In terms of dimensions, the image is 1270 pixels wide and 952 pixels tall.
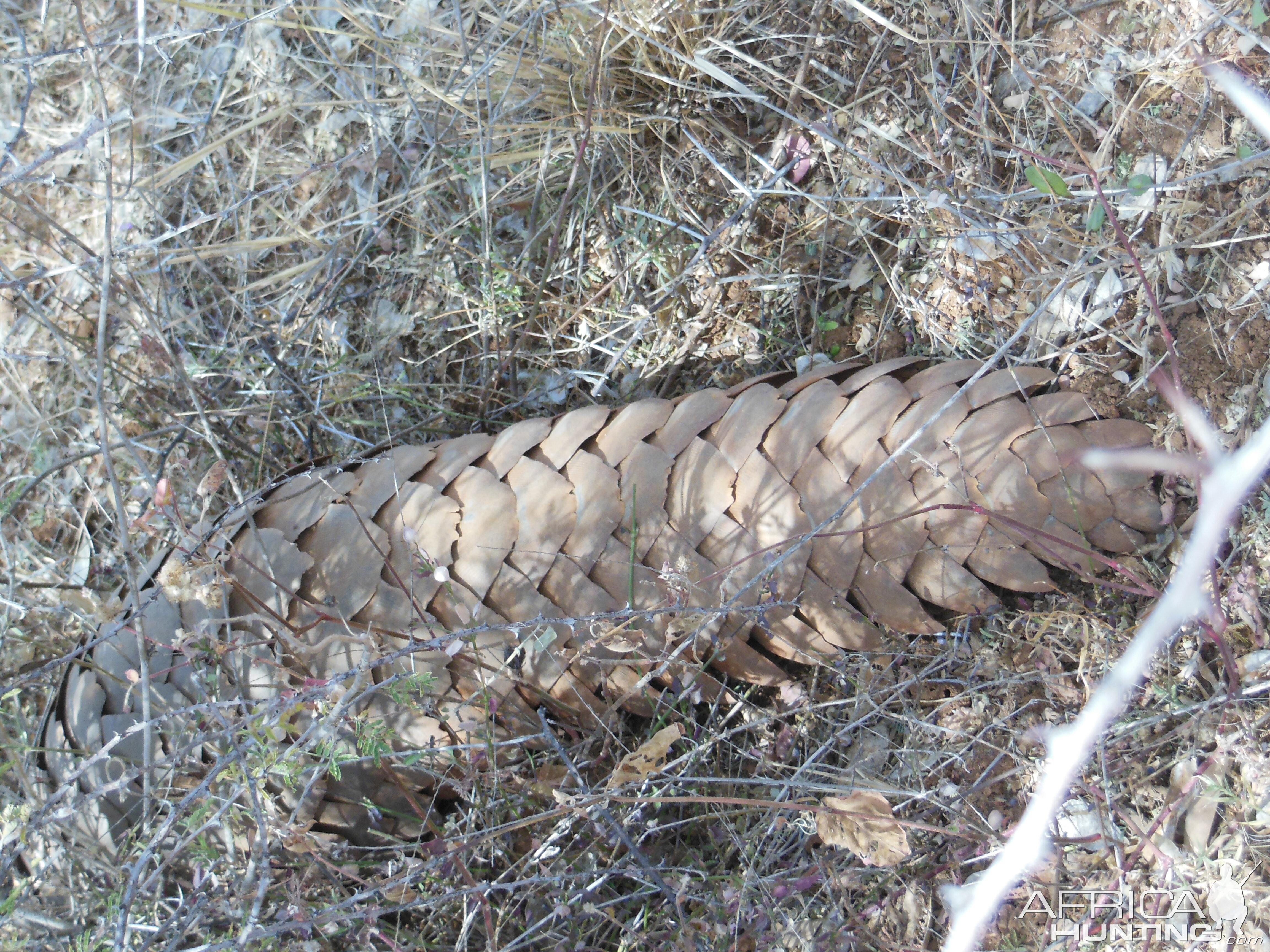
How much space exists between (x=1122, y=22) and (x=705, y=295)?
740 mm

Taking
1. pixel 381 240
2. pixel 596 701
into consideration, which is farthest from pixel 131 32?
pixel 596 701

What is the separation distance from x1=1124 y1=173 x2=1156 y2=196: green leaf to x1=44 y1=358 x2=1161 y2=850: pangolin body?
0.27 metres

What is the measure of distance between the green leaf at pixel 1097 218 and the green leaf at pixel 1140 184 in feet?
0.13

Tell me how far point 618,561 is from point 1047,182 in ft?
2.58

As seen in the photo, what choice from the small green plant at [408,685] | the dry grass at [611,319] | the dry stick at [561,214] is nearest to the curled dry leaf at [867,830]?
the dry grass at [611,319]

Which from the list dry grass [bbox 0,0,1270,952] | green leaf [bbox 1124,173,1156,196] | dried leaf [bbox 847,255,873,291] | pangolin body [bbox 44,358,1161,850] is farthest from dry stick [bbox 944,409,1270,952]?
dried leaf [bbox 847,255,873,291]

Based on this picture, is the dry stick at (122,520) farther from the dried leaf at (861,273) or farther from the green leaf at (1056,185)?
the green leaf at (1056,185)

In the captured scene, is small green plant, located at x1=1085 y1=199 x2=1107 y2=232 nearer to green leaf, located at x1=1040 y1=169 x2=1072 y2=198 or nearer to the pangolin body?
green leaf, located at x1=1040 y1=169 x2=1072 y2=198

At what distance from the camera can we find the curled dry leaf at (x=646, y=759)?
1.20 meters

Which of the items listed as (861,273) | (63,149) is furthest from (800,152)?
(63,149)

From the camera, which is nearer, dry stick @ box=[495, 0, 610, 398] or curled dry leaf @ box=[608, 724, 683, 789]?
curled dry leaf @ box=[608, 724, 683, 789]

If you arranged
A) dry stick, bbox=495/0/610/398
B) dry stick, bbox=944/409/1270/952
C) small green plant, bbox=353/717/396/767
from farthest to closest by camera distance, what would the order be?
dry stick, bbox=495/0/610/398 < small green plant, bbox=353/717/396/767 < dry stick, bbox=944/409/1270/952

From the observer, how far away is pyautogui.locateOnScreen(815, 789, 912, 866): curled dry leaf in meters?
1.10

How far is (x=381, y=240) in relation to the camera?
1759mm
